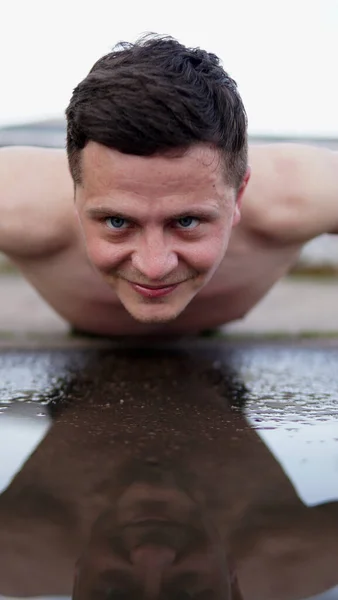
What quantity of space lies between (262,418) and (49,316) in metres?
0.88

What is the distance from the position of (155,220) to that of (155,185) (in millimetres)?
41

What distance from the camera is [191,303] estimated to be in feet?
4.44

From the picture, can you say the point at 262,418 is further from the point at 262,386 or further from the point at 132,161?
the point at 132,161

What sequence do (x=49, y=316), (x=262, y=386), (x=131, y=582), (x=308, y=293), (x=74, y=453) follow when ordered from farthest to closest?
(x=308, y=293), (x=49, y=316), (x=262, y=386), (x=74, y=453), (x=131, y=582)

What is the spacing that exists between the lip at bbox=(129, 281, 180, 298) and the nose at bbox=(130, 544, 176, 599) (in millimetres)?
402

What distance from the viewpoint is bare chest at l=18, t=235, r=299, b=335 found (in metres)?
1.29

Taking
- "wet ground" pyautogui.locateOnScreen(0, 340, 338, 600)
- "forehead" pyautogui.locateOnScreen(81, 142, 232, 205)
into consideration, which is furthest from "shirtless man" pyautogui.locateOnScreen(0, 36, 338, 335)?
"wet ground" pyautogui.locateOnScreen(0, 340, 338, 600)

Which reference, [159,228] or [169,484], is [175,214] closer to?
[159,228]

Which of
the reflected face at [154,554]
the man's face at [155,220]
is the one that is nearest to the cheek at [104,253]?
the man's face at [155,220]

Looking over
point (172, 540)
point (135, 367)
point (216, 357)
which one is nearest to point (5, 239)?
point (135, 367)

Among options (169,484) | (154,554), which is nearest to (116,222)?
(169,484)

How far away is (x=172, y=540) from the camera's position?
0.64 metres

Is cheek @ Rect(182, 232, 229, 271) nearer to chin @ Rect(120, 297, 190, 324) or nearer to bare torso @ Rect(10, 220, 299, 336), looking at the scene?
chin @ Rect(120, 297, 190, 324)

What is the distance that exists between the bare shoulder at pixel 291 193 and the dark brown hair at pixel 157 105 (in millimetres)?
248
